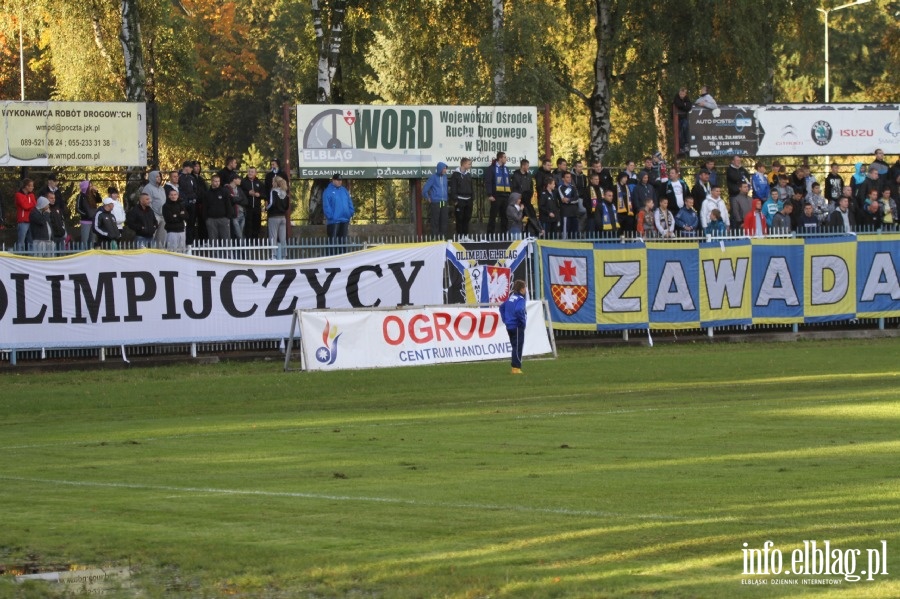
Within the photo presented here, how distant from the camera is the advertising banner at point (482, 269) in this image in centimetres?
3030

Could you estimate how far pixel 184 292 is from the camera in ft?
93.0

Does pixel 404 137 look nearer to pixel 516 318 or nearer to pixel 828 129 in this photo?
pixel 516 318

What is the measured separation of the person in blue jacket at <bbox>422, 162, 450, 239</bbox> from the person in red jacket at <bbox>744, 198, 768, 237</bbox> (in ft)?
23.0

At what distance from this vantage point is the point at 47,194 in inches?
1136

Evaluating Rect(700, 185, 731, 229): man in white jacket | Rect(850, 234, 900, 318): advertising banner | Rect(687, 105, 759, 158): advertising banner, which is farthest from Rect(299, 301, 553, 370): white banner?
Rect(687, 105, 759, 158): advertising banner

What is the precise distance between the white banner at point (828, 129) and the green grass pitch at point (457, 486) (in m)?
14.8

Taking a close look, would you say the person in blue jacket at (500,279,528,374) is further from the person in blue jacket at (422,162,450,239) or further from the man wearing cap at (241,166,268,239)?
the man wearing cap at (241,166,268,239)

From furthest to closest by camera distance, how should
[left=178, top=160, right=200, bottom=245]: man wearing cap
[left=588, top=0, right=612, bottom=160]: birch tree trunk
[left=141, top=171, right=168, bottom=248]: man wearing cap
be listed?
[left=588, top=0, right=612, bottom=160]: birch tree trunk → [left=178, top=160, right=200, bottom=245]: man wearing cap → [left=141, top=171, right=168, bottom=248]: man wearing cap

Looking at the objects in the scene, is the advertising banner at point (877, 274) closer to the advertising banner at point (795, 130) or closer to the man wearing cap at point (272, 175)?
the advertising banner at point (795, 130)

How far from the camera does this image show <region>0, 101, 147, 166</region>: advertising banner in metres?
31.9

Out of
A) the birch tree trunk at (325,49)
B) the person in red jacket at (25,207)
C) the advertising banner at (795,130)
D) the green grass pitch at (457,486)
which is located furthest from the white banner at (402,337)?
the birch tree trunk at (325,49)

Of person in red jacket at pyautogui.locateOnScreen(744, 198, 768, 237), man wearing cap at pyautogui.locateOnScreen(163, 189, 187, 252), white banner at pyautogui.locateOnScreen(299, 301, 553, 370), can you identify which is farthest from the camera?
person in red jacket at pyautogui.locateOnScreen(744, 198, 768, 237)

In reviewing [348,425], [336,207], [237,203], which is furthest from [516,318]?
[237,203]

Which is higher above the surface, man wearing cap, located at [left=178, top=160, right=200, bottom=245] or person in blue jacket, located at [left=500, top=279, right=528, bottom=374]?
man wearing cap, located at [left=178, top=160, right=200, bottom=245]
